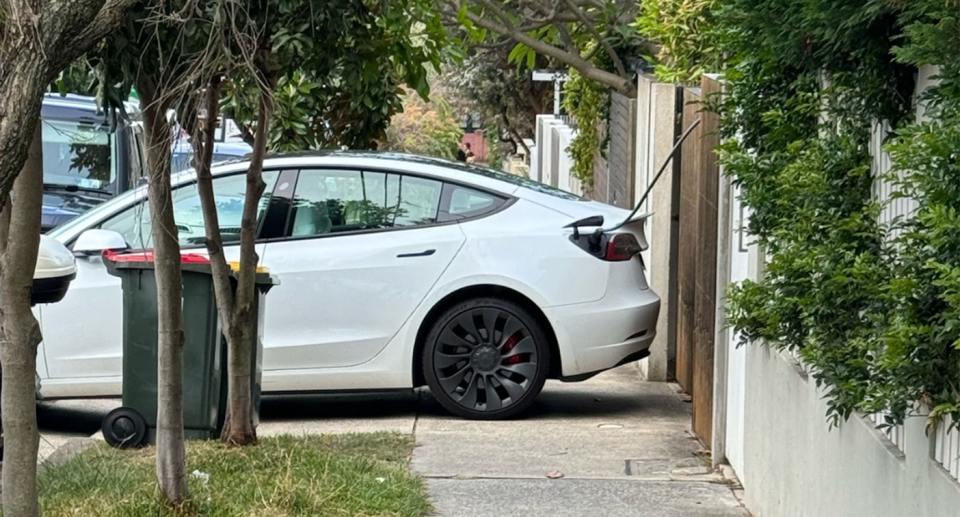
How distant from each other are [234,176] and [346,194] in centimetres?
71

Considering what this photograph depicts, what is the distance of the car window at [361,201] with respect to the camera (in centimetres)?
860

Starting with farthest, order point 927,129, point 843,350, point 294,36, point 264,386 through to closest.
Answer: point 264,386 < point 294,36 < point 843,350 < point 927,129

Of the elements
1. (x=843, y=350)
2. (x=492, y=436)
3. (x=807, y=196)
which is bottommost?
(x=492, y=436)

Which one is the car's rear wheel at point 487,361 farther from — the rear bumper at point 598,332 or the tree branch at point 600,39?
the tree branch at point 600,39

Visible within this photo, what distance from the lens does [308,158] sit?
8.69 meters

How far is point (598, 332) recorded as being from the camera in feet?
27.7

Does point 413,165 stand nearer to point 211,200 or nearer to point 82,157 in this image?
point 211,200

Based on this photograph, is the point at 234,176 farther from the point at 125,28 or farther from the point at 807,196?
the point at 807,196

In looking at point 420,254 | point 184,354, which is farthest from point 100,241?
point 420,254

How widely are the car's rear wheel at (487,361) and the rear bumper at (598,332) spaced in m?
0.14

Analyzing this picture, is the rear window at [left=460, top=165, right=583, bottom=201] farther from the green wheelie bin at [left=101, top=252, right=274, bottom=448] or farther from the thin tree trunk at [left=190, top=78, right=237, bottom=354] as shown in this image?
the thin tree trunk at [left=190, top=78, right=237, bottom=354]

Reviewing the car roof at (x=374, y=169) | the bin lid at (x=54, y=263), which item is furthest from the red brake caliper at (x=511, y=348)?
the bin lid at (x=54, y=263)

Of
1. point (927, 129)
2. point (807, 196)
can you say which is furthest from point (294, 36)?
point (927, 129)

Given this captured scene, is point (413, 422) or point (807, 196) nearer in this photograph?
point (807, 196)
